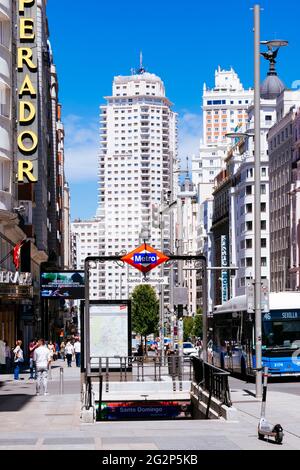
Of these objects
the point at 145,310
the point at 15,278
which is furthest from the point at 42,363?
the point at 145,310

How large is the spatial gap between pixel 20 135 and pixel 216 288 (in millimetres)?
120879

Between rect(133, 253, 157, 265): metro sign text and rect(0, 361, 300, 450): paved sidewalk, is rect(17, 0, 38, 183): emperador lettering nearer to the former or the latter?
rect(0, 361, 300, 450): paved sidewalk

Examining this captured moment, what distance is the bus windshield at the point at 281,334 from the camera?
3750 cm

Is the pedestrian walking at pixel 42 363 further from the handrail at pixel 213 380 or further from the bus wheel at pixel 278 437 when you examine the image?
the bus wheel at pixel 278 437

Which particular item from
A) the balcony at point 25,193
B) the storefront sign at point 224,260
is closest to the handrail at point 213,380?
the balcony at point 25,193

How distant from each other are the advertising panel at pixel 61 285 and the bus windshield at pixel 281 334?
2958cm

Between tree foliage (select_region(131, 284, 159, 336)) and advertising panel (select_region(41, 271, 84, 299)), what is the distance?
78.3 metres

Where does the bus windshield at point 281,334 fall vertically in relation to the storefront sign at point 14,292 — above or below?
below

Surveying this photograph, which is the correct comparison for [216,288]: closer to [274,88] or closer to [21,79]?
[274,88]

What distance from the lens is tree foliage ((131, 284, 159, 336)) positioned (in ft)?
480

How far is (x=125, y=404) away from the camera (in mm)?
29406

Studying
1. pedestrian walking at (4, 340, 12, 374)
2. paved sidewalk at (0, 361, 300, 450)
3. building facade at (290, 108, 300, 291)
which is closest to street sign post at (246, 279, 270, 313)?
paved sidewalk at (0, 361, 300, 450)

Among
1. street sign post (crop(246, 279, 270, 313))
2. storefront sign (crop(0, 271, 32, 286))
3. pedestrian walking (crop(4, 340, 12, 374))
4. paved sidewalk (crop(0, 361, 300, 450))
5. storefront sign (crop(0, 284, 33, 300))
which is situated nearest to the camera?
paved sidewalk (crop(0, 361, 300, 450))

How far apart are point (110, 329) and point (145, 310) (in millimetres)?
114423
